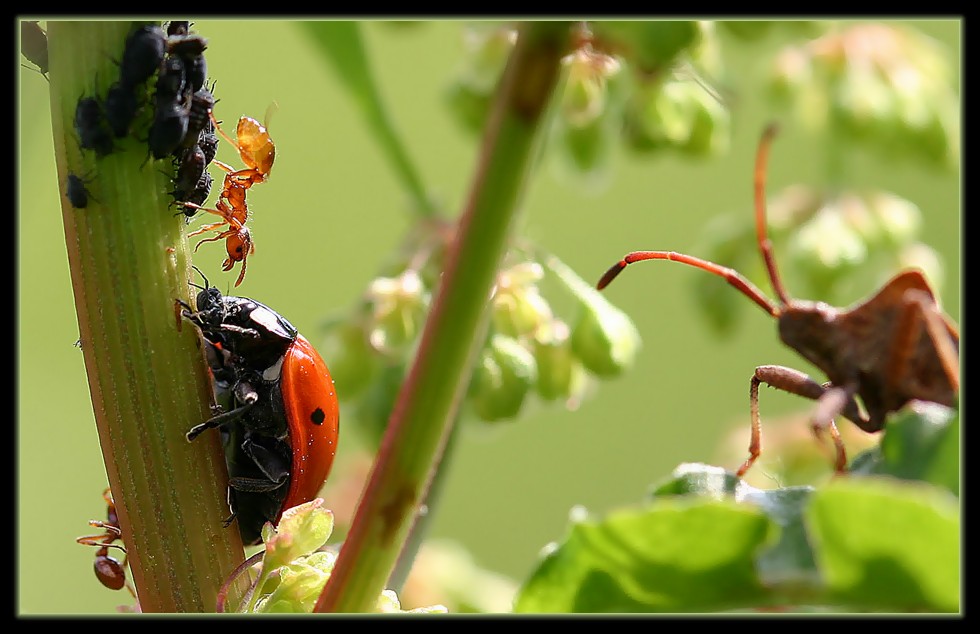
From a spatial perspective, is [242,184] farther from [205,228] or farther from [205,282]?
[205,282]

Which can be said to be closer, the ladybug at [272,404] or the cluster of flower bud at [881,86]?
the ladybug at [272,404]

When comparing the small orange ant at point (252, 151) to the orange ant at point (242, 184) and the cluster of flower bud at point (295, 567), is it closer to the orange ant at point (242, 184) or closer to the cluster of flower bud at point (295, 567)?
the orange ant at point (242, 184)

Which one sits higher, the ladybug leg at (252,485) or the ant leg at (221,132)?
the ant leg at (221,132)

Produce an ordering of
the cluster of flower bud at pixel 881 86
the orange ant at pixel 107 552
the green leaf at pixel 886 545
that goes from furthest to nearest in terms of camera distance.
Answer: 1. the cluster of flower bud at pixel 881 86
2. the orange ant at pixel 107 552
3. the green leaf at pixel 886 545

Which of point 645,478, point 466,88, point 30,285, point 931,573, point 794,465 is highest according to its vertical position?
point 466,88

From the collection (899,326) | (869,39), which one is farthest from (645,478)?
(899,326)

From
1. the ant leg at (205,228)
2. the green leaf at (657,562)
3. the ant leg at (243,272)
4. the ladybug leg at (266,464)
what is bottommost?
the ladybug leg at (266,464)

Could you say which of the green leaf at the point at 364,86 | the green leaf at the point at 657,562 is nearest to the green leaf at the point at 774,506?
the green leaf at the point at 657,562

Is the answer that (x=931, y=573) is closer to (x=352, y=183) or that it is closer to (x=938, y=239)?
(x=352, y=183)
